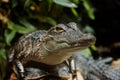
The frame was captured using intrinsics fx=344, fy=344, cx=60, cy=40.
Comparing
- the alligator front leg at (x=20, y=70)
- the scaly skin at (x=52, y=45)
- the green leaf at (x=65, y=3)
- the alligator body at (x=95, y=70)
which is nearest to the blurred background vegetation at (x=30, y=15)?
the green leaf at (x=65, y=3)

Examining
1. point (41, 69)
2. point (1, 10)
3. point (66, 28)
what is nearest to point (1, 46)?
point (1, 10)

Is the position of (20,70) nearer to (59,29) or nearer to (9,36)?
(59,29)

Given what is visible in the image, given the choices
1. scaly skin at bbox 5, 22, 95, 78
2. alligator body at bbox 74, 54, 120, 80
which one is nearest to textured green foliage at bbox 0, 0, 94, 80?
alligator body at bbox 74, 54, 120, 80

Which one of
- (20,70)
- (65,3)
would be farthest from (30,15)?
(20,70)

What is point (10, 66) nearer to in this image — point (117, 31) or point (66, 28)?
point (66, 28)

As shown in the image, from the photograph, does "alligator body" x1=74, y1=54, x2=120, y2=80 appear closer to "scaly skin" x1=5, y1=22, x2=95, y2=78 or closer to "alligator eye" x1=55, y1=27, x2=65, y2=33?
"scaly skin" x1=5, y1=22, x2=95, y2=78

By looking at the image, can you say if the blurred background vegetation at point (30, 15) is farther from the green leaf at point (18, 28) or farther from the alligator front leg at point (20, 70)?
the alligator front leg at point (20, 70)
